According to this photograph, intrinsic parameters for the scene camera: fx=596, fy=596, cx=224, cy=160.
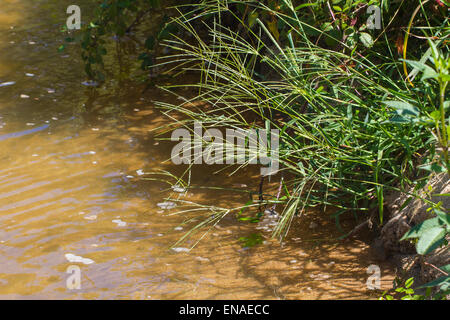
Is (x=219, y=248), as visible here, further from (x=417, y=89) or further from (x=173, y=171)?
(x=417, y=89)

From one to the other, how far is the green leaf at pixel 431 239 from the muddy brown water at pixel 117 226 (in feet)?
2.29

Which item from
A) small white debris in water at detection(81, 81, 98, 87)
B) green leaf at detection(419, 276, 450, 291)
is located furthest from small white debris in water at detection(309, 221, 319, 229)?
small white debris in water at detection(81, 81, 98, 87)

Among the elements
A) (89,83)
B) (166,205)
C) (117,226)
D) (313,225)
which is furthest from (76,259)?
(89,83)

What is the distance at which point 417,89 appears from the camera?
2.26m

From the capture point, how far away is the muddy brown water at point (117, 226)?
7.79 feet

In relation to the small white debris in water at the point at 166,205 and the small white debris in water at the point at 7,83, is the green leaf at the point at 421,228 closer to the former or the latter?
the small white debris in water at the point at 166,205

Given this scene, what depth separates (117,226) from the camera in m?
2.79

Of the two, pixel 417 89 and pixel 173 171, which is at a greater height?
pixel 417 89

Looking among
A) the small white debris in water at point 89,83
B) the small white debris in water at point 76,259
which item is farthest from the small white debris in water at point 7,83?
the small white debris in water at point 76,259

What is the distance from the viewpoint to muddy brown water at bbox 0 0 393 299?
2.37 metres

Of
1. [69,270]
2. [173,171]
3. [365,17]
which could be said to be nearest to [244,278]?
[69,270]

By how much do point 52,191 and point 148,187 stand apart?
49 centimetres

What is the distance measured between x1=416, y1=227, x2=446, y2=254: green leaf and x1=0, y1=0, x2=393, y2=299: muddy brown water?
70 centimetres

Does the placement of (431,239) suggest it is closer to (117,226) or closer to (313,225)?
(313,225)
